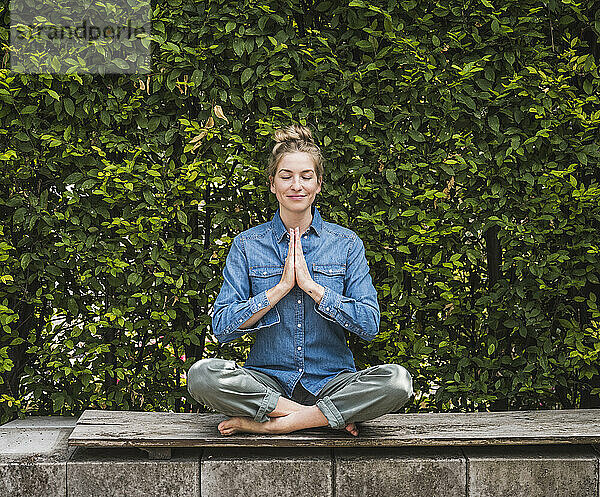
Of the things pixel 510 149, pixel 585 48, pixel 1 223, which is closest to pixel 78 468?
pixel 1 223

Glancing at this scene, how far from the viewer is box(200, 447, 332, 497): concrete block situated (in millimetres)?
3172

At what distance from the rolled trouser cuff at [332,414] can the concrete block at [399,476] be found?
18 cm

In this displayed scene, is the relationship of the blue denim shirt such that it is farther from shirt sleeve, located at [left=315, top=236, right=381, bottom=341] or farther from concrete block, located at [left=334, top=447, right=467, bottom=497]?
concrete block, located at [left=334, top=447, right=467, bottom=497]

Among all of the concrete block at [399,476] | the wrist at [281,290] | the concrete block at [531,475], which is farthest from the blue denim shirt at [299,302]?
the concrete block at [531,475]

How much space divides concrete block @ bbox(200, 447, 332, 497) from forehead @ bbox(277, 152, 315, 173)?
1148 mm

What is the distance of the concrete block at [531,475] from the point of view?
321cm

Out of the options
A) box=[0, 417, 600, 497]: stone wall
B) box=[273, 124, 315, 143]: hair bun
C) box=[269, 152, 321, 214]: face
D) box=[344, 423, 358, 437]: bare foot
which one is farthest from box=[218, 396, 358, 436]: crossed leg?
box=[273, 124, 315, 143]: hair bun

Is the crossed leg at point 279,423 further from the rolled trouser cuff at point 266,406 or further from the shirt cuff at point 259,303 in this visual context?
the shirt cuff at point 259,303

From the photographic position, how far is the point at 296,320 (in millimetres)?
3373

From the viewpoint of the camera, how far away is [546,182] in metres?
3.74

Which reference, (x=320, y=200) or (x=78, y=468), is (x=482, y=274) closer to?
(x=320, y=200)

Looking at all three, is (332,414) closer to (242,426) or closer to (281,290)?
(242,426)

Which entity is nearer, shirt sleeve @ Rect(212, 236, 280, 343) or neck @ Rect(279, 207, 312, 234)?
shirt sleeve @ Rect(212, 236, 280, 343)

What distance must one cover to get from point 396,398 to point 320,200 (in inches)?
43.2
